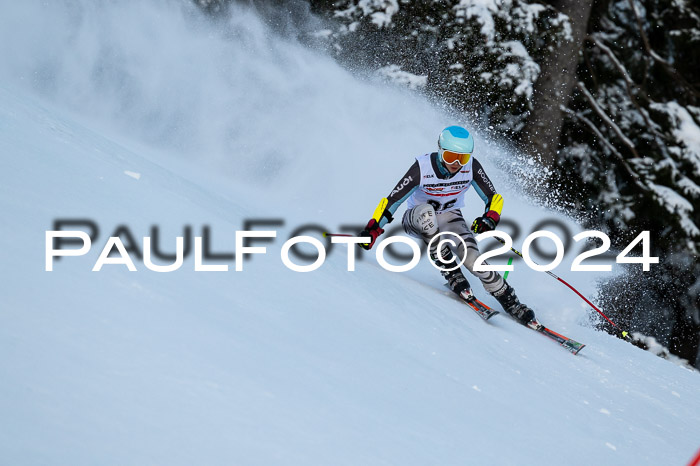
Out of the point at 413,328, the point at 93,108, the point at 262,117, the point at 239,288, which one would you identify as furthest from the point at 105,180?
the point at 262,117

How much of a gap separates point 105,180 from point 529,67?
731 cm

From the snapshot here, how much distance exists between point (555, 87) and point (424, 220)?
5.76 metres

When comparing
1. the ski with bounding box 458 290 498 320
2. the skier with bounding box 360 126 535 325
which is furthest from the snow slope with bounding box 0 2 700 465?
the skier with bounding box 360 126 535 325

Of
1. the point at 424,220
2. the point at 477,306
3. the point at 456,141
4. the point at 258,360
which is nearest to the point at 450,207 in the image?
the point at 424,220

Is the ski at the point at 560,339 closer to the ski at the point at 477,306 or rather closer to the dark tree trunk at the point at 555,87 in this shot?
the ski at the point at 477,306

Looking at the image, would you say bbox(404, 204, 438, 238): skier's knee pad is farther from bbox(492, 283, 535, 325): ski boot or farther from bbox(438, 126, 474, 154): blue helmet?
bbox(492, 283, 535, 325): ski boot

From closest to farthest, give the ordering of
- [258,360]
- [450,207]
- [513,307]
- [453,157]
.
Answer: [258,360] → [453,157] → [513,307] → [450,207]

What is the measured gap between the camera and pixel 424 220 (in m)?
4.88

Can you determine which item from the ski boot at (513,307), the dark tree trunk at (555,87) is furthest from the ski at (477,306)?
the dark tree trunk at (555,87)

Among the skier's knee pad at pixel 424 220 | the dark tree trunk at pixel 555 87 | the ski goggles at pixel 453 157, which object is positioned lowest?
the skier's knee pad at pixel 424 220

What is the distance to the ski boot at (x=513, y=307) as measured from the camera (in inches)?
190

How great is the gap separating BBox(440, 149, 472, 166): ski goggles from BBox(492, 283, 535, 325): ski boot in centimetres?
96

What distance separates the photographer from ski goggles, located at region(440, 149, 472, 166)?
4.67 m

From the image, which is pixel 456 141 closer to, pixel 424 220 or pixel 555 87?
pixel 424 220
